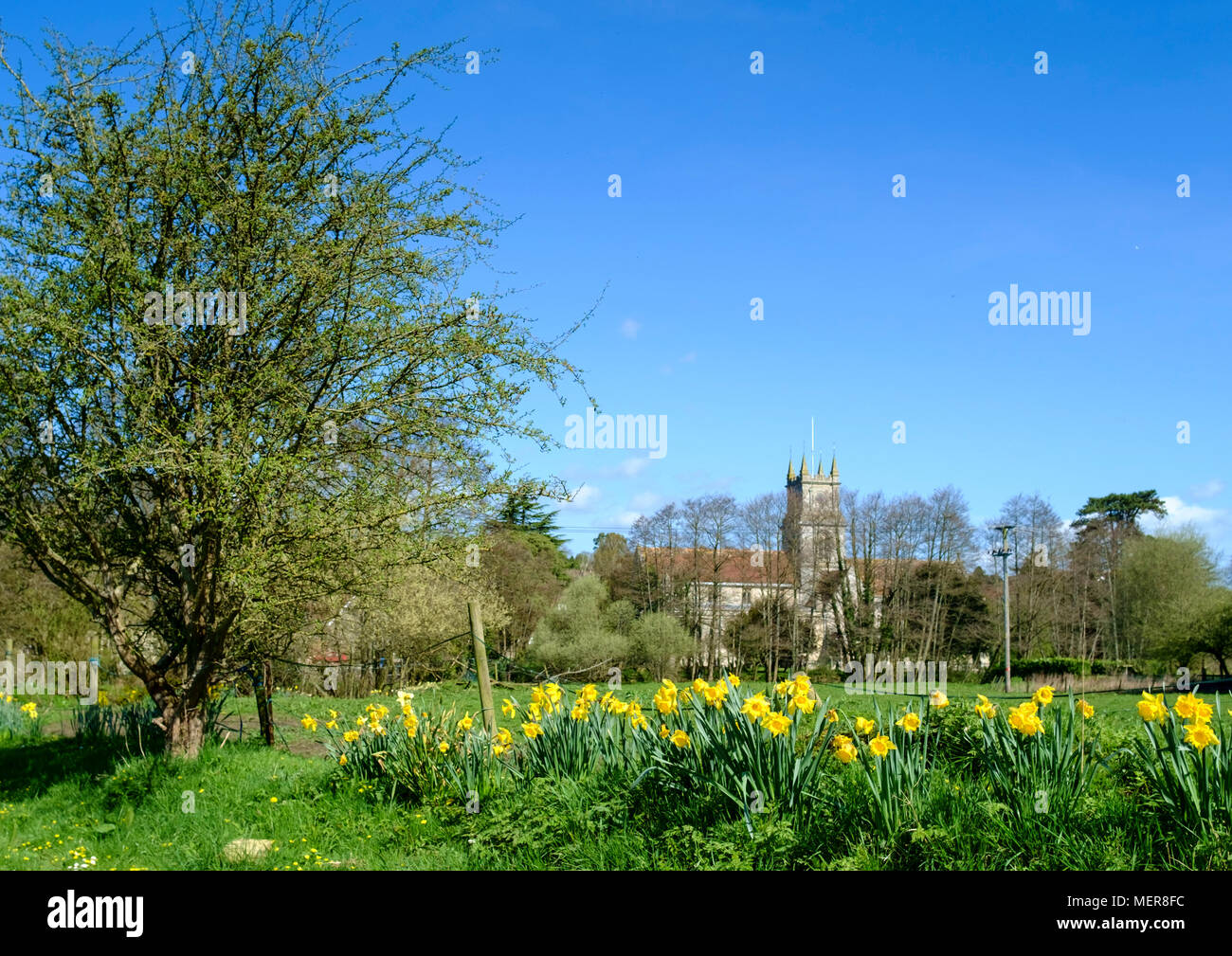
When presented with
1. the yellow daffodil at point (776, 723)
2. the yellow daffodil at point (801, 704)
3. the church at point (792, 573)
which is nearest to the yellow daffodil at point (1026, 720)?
the yellow daffodil at point (801, 704)

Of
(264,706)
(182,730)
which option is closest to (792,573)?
(264,706)

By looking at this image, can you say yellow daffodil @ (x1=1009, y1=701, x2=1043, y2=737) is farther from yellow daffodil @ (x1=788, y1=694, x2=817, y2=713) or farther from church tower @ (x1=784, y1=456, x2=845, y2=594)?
church tower @ (x1=784, y1=456, x2=845, y2=594)

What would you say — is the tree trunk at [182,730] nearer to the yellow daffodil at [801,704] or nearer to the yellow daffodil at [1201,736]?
the yellow daffodil at [801,704]

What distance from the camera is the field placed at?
4.27 meters

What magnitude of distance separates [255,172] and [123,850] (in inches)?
215

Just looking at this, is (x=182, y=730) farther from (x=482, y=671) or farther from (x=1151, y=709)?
(x=1151, y=709)

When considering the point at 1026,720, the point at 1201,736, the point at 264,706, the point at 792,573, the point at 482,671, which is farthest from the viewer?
the point at 792,573

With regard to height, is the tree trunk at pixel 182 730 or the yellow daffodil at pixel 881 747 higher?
the yellow daffodil at pixel 881 747

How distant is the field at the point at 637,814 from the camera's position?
4266mm

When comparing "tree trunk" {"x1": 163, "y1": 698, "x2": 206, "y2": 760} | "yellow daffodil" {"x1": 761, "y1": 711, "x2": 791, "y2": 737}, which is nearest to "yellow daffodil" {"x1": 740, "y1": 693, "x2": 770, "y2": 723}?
"yellow daffodil" {"x1": 761, "y1": 711, "x2": 791, "y2": 737}

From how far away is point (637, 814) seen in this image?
18.0 ft

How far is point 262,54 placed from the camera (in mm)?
8008

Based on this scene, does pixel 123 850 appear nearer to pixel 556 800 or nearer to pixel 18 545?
pixel 556 800
